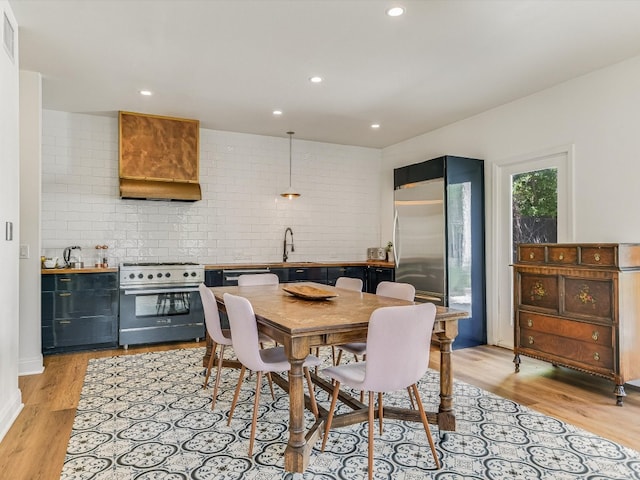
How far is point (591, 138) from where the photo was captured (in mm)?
3832

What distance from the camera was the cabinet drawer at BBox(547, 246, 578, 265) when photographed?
3.48 m

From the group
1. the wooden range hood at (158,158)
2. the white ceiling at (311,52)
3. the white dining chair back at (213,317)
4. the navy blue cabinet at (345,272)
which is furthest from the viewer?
the navy blue cabinet at (345,272)

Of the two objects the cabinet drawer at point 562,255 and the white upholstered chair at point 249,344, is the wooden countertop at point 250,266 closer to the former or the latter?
the cabinet drawer at point 562,255

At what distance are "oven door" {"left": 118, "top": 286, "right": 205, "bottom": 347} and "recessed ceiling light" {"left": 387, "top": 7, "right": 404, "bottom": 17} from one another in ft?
12.0

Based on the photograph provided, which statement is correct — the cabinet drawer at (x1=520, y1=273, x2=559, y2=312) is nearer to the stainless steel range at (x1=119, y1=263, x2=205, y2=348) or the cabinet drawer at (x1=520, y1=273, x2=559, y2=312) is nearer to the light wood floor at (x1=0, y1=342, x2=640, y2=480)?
the light wood floor at (x1=0, y1=342, x2=640, y2=480)

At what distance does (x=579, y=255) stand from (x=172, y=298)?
419 centimetres

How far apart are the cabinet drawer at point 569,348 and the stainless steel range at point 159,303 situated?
357cm

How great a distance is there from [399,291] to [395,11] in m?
1.99

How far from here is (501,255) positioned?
4785mm

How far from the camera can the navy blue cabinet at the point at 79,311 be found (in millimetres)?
4414

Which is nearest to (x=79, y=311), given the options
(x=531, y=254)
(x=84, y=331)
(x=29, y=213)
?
(x=84, y=331)

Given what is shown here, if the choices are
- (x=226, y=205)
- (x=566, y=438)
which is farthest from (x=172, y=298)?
(x=566, y=438)

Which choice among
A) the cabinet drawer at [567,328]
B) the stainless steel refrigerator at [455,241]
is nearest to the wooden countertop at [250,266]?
the stainless steel refrigerator at [455,241]

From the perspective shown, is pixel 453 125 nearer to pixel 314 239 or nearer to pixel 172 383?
pixel 314 239
